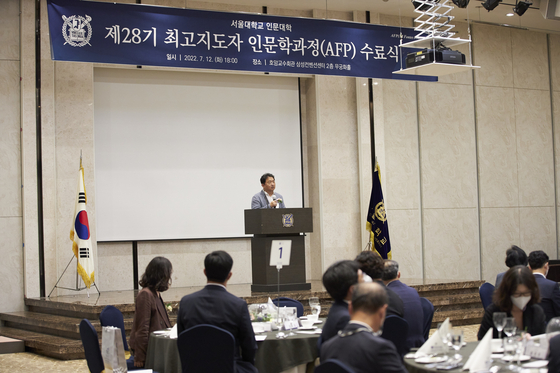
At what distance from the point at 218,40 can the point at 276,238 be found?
2873mm

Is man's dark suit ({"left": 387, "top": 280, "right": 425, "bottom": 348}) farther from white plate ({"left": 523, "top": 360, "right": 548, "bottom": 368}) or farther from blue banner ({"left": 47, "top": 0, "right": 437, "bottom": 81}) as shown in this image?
blue banner ({"left": 47, "top": 0, "right": 437, "bottom": 81})

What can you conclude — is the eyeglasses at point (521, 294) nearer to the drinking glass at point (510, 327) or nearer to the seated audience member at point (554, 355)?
the drinking glass at point (510, 327)

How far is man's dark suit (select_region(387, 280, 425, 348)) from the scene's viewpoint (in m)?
4.17

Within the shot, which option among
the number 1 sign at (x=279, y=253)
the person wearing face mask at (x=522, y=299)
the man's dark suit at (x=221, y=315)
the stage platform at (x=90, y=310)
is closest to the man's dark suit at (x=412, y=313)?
the person wearing face mask at (x=522, y=299)

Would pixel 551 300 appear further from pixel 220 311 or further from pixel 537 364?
pixel 220 311

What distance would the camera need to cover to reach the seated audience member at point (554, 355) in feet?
9.57

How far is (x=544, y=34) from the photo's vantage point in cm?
1190

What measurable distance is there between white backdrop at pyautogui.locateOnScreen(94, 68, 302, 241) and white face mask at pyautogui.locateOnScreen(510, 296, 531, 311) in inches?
265

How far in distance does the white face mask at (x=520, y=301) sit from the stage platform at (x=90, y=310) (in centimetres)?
411

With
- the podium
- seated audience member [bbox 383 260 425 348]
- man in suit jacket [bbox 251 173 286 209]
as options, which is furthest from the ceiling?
seated audience member [bbox 383 260 425 348]

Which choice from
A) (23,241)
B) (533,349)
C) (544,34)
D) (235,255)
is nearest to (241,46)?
(235,255)

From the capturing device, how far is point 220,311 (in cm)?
359

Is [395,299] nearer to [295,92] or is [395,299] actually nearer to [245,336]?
[245,336]

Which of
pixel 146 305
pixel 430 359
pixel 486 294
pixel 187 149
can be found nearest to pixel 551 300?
pixel 430 359
